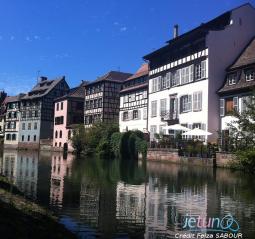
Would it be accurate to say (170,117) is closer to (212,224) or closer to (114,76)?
(114,76)

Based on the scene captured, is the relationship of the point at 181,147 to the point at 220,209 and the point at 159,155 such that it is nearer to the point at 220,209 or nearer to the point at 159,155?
the point at 159,155

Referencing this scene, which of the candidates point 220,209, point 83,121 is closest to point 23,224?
point 220,209

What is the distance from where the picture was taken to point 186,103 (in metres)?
50.3

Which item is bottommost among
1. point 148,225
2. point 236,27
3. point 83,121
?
point 148,225

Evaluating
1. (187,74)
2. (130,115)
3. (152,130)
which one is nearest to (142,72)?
(130,115)

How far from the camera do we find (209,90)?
45938 millimetres

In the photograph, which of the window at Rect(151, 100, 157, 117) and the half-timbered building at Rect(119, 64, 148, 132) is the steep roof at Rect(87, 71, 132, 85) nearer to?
the half-timbered building at Rect(119, 64, 148, 132)

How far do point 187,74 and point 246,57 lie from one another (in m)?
7.33

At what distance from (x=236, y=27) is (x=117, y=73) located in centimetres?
3338

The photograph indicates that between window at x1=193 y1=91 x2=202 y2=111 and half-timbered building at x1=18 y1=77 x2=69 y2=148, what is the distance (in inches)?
2054

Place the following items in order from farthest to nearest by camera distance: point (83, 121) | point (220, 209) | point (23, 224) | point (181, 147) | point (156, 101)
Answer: point (83, 121)
point (156, 101)
point (181, 147)
point (220, 209)
point (23, 224)

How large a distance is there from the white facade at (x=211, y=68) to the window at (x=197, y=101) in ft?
0.67

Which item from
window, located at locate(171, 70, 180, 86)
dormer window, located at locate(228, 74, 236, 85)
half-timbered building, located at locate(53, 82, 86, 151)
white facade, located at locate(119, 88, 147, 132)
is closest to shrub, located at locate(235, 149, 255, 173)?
dormer window, located at locate(228, 74, 236, 85)

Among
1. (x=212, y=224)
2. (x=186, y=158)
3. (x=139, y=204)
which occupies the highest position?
(x=186, y=158)
